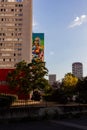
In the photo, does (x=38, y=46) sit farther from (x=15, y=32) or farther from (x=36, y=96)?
(x=36, y=96)

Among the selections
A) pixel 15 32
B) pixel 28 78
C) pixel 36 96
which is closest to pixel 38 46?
pixel 15 32

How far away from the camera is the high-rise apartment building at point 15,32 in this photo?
138 m

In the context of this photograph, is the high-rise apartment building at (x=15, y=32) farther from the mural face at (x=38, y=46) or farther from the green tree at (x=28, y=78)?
the green tree at (x=28, y=78)

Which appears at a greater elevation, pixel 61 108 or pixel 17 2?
pixel 17 2

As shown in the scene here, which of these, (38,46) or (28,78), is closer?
(28,78)

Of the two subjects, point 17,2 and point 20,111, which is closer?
point 20,111

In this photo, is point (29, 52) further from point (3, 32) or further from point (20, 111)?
point (20, 111)

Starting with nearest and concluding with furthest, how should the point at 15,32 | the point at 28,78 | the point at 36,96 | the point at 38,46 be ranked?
the point at 28,78, the point at 36,96, the point at 15,32, the point at 38,46

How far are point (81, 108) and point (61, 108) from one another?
2.31m

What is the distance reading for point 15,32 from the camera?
465 feet

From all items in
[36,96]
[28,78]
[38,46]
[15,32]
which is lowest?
[36,96]

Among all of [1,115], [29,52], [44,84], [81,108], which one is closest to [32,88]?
[44,84]

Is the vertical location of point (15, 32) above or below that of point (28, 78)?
above

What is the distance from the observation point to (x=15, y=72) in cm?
5856
